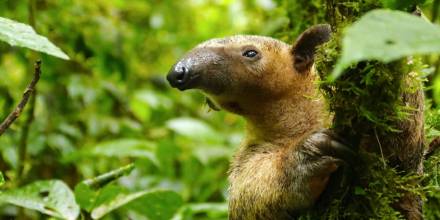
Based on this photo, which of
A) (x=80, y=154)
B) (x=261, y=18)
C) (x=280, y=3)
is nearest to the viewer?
(x=280, y=3)

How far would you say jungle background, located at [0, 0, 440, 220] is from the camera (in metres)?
3.68

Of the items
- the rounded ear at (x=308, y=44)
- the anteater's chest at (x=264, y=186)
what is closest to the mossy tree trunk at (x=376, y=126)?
the anteater's chest at (x=264, y=186)

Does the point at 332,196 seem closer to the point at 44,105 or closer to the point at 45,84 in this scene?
the point at 44,105

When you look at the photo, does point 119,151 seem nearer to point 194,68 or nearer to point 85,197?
point 85,197

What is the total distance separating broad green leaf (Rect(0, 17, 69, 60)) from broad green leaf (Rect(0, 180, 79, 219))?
151cm

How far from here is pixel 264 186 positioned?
3240 millimetres

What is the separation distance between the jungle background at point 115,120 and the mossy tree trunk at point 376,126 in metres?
0.09

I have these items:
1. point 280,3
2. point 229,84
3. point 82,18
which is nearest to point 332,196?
point 229,84

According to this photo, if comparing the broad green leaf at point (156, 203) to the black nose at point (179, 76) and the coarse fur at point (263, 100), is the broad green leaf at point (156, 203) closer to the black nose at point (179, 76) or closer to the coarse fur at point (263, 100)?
the coarse fur at point (263, 100)

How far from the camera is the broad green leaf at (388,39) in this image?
1.33 metres

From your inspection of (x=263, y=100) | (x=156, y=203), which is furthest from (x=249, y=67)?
(x=156, y=203)

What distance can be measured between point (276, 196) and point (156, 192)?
0.87 m

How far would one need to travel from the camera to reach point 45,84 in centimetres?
673

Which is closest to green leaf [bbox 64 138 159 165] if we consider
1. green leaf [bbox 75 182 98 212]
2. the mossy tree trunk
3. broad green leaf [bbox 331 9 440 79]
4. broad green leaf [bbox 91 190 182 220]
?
broad green leaf [bbox 91 190 182 220]
